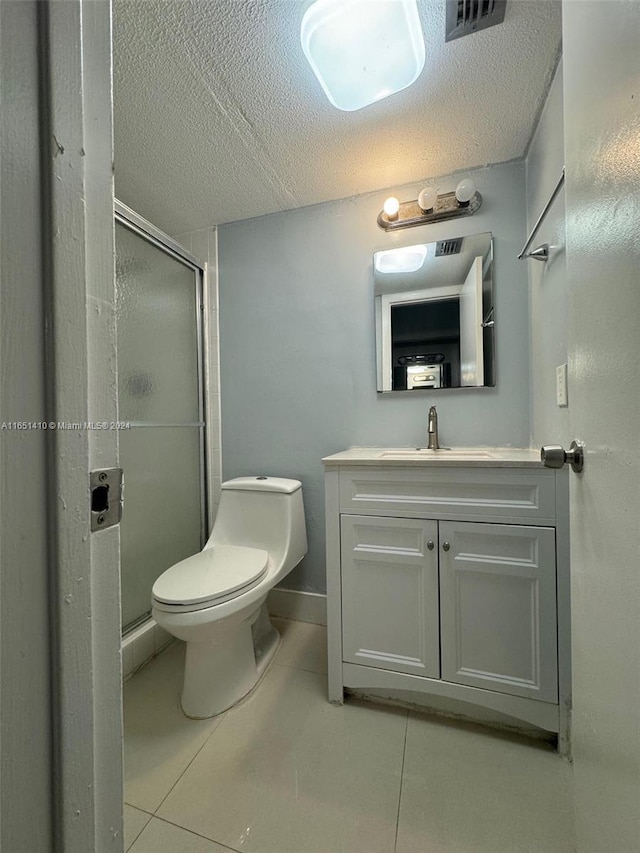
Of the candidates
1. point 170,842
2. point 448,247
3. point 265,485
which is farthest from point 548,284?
point 170,842

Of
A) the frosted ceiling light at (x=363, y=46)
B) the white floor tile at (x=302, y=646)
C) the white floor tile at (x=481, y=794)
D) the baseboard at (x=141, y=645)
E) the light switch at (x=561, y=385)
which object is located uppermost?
the frosted ceiling light at (x=363, y=46)

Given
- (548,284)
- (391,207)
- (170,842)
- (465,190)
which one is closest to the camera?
(170,842)

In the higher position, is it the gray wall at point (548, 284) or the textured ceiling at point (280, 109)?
the textured ceiling at point (280, 109)

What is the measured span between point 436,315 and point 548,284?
468 millimetres

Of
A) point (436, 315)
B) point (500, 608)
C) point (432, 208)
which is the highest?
point (432, 208)

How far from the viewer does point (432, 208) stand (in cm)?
148

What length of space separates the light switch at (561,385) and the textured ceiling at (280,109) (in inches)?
37.1

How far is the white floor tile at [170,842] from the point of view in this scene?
771 mm

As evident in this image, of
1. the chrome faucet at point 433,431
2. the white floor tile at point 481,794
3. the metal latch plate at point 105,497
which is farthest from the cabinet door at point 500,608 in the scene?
the metal latch plate at point 105,497

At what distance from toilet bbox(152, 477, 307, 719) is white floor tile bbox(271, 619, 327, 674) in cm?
5

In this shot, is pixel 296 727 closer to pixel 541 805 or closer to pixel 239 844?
pixel 239 844

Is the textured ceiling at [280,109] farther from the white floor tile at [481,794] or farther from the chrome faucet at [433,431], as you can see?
the white floor tile at [481,794]

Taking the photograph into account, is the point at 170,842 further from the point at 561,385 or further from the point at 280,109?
the point at 280,109

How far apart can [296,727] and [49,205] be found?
4.66ft
